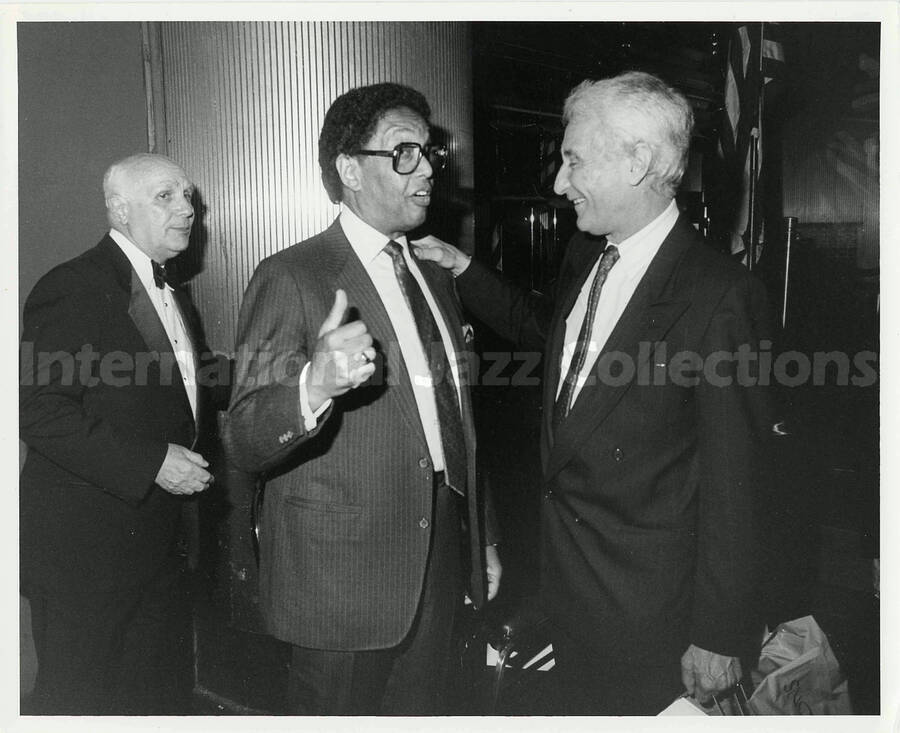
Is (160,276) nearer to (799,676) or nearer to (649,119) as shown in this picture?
(649,119)

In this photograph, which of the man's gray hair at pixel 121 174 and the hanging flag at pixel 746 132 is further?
the hanging flag at pixel 746 132

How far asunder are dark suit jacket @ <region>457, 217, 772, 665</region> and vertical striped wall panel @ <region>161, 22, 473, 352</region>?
0.66 metres

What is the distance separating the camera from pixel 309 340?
1228 mm

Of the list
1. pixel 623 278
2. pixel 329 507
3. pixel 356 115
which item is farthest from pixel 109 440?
pixel 623 278

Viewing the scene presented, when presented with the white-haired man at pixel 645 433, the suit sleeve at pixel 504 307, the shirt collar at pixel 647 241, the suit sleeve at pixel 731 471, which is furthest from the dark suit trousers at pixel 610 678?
the shirt collar at pixel 647 241

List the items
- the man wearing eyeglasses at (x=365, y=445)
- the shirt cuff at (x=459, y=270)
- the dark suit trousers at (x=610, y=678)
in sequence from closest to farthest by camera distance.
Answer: the man wearing eyeglasses at (x=365, y=445) → the dark suit trousers at (x=610, y=678) → the shirt cuff at (x=459, y=270)

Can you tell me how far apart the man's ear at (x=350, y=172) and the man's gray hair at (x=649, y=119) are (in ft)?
1.64

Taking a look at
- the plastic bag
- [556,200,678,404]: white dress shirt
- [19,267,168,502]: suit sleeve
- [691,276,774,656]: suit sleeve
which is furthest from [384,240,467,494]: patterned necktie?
the plastic bag

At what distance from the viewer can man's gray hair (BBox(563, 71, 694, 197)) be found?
1327 mm

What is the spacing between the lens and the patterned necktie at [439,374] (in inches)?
53.1

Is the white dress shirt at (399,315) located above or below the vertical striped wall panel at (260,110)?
below

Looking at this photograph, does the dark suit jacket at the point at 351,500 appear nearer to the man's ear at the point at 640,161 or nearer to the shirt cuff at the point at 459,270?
the shirt cuff at the point at 459,270

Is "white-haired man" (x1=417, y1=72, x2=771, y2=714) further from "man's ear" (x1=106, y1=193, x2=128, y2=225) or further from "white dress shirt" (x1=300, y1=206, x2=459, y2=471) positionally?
"man's ear" (x1=106, y1=193, x2=128, y2=225)

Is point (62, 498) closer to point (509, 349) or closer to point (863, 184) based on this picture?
point (509, 349)
